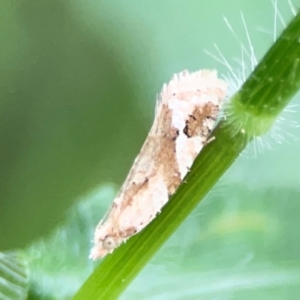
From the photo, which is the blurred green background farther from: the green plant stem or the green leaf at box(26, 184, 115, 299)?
the green plant stem

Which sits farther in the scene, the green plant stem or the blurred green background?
the blurred green background

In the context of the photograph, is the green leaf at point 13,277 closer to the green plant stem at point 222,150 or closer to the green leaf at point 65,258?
the green leaf at point 65,258

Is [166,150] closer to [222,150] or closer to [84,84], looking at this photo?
[222,150]

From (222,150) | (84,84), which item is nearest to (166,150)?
(222,150)

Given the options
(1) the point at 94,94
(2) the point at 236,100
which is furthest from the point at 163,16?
(2) the point at 236,100

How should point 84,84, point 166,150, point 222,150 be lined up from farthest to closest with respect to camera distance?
point 84,84 < point 166,150 < point 222,150

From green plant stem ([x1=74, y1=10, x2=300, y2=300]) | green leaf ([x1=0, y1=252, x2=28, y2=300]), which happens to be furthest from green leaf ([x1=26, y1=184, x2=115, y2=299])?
green plant stem ([x1=74, y1=10, x2=300, y2=300])

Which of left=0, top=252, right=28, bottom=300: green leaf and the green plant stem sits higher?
the green plant stem
